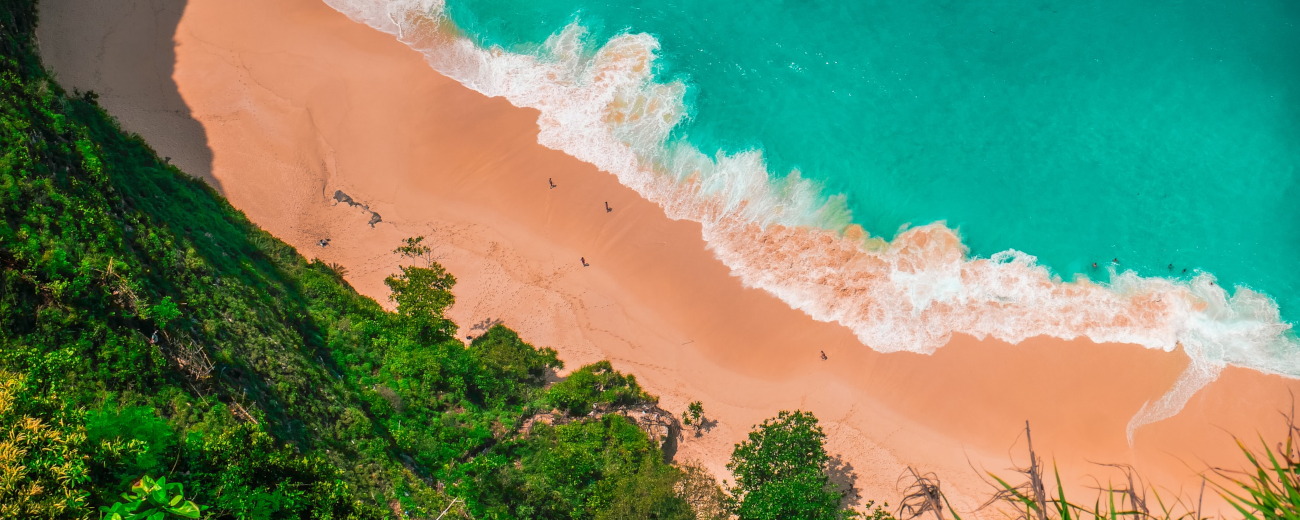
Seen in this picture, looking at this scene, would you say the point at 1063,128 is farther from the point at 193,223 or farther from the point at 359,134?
the point at 193,223

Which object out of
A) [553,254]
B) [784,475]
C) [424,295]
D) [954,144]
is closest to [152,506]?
[424,295]

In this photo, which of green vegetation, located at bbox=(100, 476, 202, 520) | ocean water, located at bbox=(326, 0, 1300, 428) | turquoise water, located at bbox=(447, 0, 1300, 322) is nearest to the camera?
green vegetation, located at bbox=(100, 476, 202, 520)

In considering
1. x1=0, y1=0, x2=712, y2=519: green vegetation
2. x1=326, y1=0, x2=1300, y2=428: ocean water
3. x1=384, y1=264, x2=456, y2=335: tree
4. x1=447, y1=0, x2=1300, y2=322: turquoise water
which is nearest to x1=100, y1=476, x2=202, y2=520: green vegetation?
x1=0, y1=0, x2=712, y2=519: green vegetation

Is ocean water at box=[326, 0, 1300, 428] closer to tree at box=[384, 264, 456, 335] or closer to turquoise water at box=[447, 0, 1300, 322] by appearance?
turquoise water at box=[447, 0, 1300, 322]

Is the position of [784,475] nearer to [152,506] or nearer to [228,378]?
[228,378]

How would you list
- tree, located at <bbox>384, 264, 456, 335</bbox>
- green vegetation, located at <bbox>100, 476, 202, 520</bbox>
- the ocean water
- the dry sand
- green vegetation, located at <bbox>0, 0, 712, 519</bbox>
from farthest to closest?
the ocean water
the dry sand
tree, located at <bbox>384, 264, 456, 335</bbox>
green vegetation, located at <bbox>0, 0, 712, 519</bbox>
green vegetation, located at <bbox>100, 476, 202, 520</bbox>

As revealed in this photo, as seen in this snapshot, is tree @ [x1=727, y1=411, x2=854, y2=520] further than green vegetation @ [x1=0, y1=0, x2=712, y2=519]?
Yes
